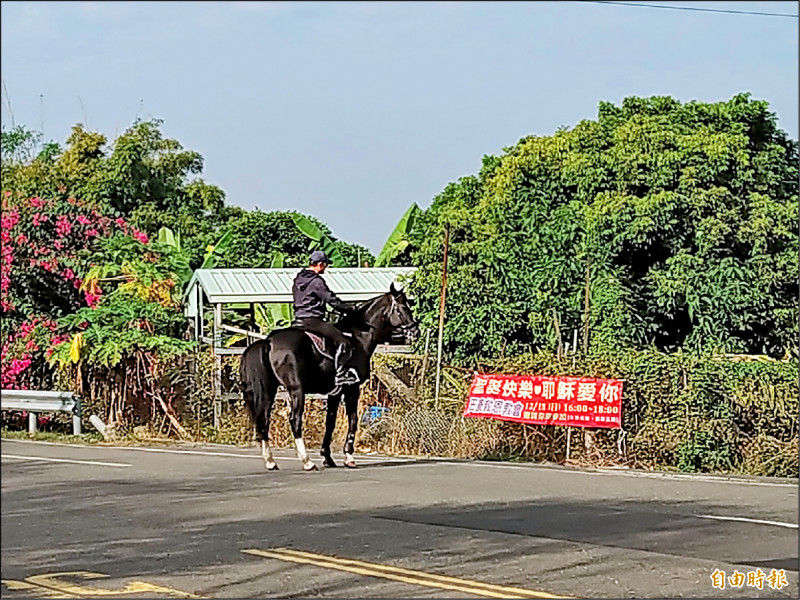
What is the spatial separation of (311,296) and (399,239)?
15.4 meters

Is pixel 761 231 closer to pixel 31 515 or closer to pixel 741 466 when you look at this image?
pixel 741 466

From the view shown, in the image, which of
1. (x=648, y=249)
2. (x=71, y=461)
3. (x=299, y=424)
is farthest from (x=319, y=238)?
(x=299, y=424)

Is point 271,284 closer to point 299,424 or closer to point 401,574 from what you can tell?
point 299,424

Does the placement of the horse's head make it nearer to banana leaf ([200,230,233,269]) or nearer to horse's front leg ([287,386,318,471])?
horse's front leg ([287,386,318,471])

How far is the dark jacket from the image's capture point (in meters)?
15.1

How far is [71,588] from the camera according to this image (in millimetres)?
8461

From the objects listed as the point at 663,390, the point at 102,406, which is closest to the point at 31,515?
the point at 663,390

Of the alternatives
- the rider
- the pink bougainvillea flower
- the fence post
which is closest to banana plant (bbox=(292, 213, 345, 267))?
the pink bougainvillea flower

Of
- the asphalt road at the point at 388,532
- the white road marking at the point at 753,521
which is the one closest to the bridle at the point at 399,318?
the asphalt road at the point at 388,532

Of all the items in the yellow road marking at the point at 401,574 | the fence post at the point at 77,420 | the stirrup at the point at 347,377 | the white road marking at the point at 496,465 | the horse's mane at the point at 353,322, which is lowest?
the yellow road marking at the point at 401,574

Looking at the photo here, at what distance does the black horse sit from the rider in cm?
12

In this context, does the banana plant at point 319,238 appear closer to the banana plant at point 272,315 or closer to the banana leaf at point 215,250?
the banana leaf at point 215,250

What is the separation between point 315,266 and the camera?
15.3m

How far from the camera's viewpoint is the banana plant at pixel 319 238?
99.1ft
